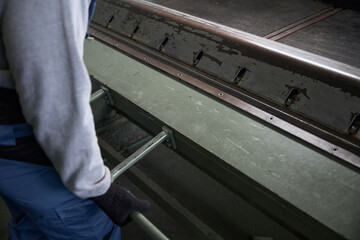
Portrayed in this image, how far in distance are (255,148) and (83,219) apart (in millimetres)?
762

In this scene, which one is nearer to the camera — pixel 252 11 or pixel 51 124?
pixel 51 124

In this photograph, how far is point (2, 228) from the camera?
181cm

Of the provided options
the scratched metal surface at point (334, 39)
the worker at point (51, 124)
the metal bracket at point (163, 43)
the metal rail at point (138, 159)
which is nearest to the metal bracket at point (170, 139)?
the metal rail at point (138, 159)

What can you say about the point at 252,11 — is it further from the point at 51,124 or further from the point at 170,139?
the point at 51,124

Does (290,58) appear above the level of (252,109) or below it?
above

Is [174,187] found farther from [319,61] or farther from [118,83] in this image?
[319,61]

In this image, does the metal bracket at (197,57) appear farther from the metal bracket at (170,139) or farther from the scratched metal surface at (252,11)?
the scratched metal surface at (252,11)

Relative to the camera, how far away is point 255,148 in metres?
1.04

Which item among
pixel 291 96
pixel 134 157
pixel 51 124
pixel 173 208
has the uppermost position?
pixel 51 124

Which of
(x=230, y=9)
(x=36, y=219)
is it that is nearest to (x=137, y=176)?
(x=36, y=219)

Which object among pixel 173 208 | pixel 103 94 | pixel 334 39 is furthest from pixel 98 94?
pixel 334 39

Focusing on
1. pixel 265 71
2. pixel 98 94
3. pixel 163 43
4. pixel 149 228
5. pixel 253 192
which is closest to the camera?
pixel 149 228

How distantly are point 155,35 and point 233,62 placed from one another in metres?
0.68

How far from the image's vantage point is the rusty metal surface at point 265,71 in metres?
1.13
